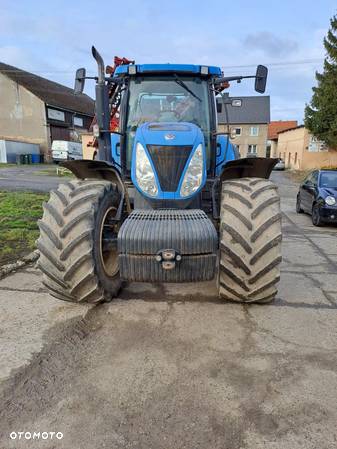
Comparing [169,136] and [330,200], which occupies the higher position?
[169,136]

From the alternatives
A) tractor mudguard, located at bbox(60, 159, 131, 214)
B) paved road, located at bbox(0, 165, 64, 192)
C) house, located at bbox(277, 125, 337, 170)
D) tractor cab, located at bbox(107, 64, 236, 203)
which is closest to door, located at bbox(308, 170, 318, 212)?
tractor cab, located at bbox(107, 64, 236, 203)

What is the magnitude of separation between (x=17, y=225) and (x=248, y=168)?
4.83 m

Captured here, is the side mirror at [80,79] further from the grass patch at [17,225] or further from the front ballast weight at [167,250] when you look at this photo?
the grass patch at [17,225]

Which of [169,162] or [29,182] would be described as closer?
[169,162]

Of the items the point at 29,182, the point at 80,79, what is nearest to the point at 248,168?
the point at 80,79

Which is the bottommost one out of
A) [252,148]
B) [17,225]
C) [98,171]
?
[17,225]

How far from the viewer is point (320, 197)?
28.9 feet

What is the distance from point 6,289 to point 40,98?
3229 cm

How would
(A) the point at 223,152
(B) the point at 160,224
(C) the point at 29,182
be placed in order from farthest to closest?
(C) the point at 29,182 → (A) the point at 223,152 → (B) the point at 160,224

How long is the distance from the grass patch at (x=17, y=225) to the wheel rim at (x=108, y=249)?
190 centimetres

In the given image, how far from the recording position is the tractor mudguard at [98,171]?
12.3 feet

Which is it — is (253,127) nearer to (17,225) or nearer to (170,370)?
(17,225)

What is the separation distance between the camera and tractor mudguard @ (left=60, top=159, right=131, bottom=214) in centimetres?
375

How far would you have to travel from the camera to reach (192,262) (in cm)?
292
